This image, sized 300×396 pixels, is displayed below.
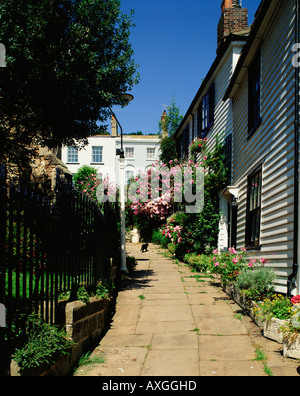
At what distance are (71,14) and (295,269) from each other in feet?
21.8

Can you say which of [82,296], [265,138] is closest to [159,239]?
[265,138]

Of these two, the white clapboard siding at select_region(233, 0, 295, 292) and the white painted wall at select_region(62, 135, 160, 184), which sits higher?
the white painted wall at select_region(62, 135, 160, 184)

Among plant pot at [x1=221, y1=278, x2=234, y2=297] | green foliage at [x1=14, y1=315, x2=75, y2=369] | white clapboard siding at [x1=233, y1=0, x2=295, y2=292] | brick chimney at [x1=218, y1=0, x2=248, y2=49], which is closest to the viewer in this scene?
green foliage at [x1=14, y1=315, x2=75, y2=369]

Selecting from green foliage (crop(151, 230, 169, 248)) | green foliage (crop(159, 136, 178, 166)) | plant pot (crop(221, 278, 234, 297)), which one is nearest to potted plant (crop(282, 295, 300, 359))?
plant pot (crop(221, 278, 234, 297))

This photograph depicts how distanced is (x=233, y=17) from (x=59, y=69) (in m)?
9.17

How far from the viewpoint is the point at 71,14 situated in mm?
7742

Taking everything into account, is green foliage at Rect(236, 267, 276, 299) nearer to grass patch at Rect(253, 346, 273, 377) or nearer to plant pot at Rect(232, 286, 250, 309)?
plant pot at Rect(232, 286, 250, 309)

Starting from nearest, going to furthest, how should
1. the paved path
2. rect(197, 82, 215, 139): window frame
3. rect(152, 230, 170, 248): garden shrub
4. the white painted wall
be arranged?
the paved path, rect(197, 82, 215, 139): window frame, rect(152, 230, 170, 248): garden shrub, the white painted wall

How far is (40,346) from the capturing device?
11.4ft

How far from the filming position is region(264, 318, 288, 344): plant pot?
205 inches

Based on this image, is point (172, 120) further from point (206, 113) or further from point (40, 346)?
point (40, 346)

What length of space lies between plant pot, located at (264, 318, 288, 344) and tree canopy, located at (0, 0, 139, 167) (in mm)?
5394

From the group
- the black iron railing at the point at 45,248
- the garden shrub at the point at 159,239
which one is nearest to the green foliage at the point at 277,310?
the black iron railing at the point at 45,248
